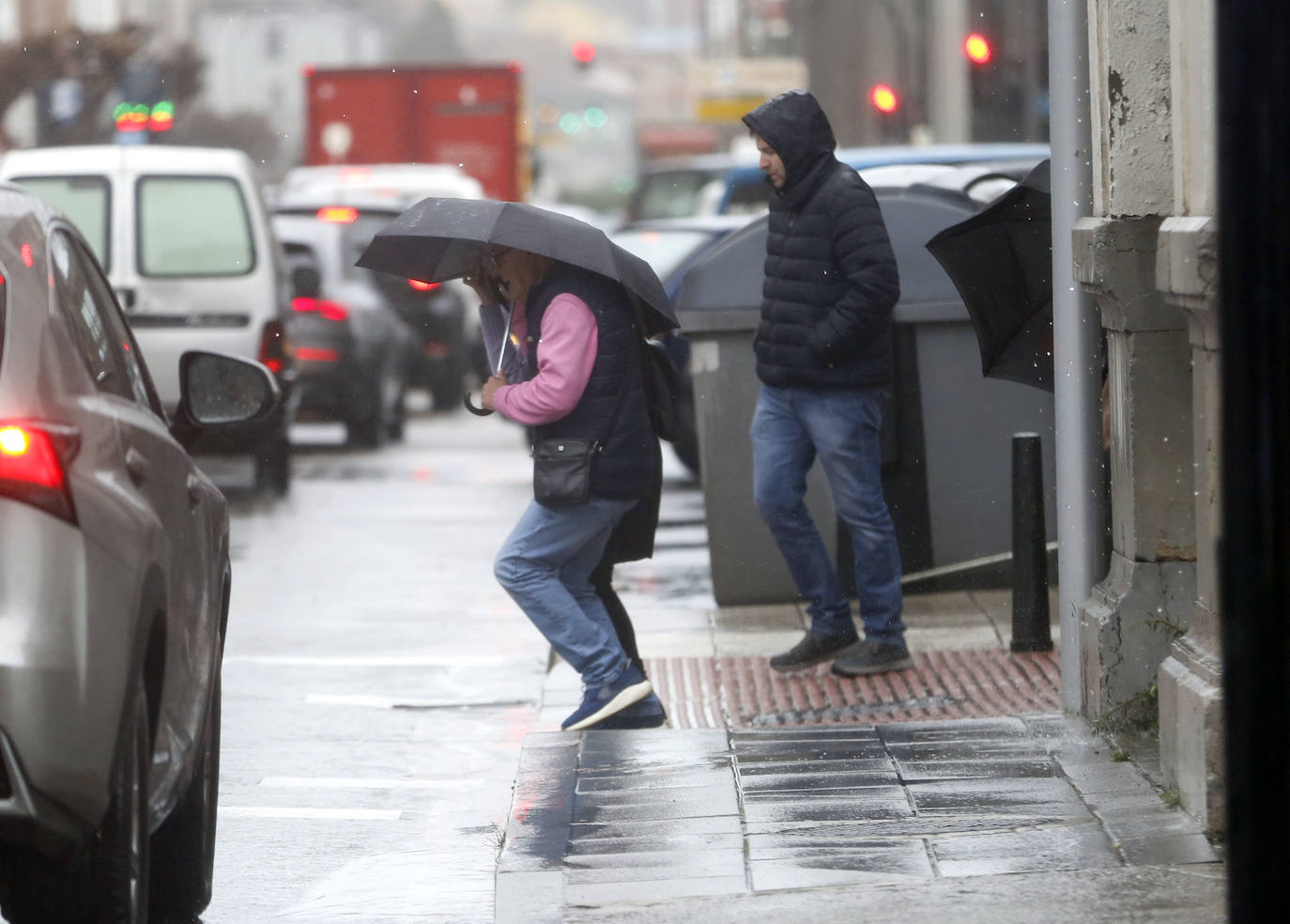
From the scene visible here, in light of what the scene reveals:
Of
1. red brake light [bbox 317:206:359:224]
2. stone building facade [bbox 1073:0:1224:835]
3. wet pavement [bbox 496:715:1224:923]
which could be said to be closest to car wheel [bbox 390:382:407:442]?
red brake light [bbox 317:206:359:224]

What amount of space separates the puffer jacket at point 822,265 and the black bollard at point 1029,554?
0.73m

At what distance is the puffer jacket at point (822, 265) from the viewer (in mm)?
7859

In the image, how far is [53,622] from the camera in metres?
4.04

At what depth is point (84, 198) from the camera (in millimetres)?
14500

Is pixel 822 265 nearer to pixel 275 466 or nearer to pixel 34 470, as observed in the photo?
pixel 34 470

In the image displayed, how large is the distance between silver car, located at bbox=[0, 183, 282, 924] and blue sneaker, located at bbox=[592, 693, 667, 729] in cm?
231

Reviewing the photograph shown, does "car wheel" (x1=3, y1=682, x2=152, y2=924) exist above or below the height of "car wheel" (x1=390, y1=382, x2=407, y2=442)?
above

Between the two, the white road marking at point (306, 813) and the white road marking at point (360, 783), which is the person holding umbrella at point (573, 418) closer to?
the white road marking at point (360, 783)

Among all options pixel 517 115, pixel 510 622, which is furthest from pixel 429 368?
pixel 510 622

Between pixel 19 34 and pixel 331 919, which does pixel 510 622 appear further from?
pixel 19 34

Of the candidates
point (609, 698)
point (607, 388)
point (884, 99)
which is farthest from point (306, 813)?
point (884, 99)

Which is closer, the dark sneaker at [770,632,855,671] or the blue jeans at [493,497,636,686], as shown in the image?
the blue jeans at [493,497,636,686]

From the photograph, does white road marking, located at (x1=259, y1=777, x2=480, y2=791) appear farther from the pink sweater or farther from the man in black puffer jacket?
the man in black puffer jacket

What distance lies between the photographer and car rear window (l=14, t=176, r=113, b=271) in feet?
47.1
